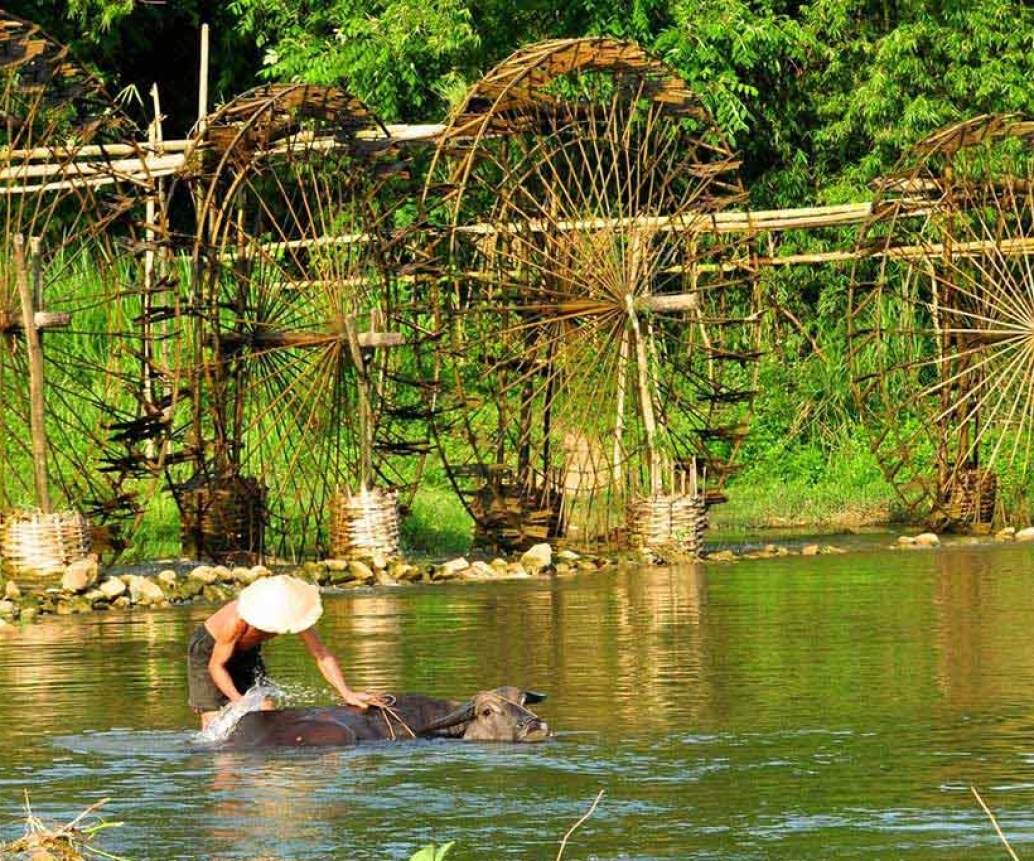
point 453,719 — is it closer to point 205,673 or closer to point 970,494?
point 205,673

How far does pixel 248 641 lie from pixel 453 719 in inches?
42.1

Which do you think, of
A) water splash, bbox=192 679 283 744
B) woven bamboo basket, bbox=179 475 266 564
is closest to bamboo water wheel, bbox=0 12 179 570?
woven bamboo basket, bbox=179 475 266 564

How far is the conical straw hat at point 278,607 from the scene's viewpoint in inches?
425

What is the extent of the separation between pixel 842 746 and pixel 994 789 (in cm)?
117

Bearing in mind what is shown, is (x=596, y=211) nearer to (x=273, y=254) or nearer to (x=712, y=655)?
(x=273, y=254)

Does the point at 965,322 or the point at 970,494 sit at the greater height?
the point at 965,322

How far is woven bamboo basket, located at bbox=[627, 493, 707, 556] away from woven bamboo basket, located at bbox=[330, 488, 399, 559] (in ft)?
6.90

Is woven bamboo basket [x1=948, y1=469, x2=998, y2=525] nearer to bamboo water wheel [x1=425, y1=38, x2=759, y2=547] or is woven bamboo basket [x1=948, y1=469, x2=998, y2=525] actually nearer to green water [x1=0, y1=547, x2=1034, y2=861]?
bamboo water wheel [x1=425, y1=38, x2=759, y2=547]

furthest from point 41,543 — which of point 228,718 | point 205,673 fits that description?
A: point 228,718

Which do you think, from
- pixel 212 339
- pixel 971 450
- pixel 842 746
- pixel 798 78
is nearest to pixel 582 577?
pixel 212 339

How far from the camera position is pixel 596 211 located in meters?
21.4

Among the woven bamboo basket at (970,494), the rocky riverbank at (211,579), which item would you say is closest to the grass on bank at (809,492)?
the woven bamboo basket at (970,494)

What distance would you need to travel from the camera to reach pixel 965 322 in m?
23.5

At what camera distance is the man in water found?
10.8m
